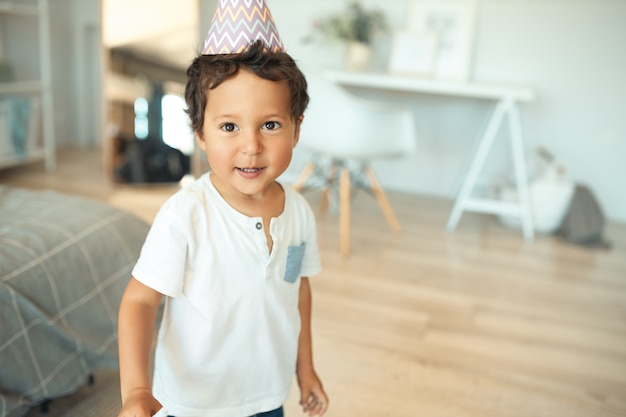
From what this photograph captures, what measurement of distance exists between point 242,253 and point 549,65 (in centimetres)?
316

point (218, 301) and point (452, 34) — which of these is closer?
point (218, 301)

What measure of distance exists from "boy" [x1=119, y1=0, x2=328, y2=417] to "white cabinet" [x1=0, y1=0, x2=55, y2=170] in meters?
3.00

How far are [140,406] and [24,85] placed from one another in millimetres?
3414

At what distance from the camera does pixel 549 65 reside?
355cm

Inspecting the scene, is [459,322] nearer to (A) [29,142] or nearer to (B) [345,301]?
(B) [345,301]

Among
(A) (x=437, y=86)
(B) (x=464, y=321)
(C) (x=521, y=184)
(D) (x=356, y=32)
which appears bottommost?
(B) (x=464, y=321)

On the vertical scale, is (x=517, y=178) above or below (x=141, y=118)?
below

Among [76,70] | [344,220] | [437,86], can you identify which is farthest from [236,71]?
[76,70]

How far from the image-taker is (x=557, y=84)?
3559 mm

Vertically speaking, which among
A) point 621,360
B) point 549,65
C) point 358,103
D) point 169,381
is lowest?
point 621,360

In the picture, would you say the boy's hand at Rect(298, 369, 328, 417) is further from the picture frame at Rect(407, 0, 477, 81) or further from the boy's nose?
the picture frame at Rect(407, 0, 477, 81)

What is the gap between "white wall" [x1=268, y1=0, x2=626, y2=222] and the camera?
137 inches

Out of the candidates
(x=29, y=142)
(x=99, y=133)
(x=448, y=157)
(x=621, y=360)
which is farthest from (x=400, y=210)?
(x=99, y=133)

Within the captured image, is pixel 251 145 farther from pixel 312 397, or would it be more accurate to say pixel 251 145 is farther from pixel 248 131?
pixel 312 397
